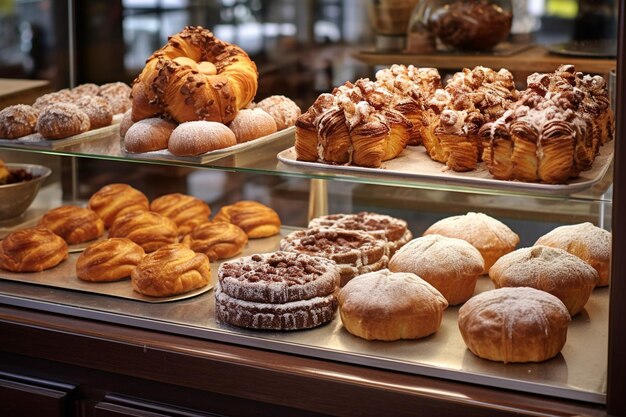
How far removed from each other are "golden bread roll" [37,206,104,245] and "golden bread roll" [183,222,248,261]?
238 mm

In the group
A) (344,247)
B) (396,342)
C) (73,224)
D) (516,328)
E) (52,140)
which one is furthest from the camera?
(73,224)

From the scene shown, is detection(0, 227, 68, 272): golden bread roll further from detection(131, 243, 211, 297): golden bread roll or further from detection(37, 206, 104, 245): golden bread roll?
detection(131, 243, 211, 297): golden bread roll

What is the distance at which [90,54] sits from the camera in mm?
2873

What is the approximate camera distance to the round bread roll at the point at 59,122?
1.82m

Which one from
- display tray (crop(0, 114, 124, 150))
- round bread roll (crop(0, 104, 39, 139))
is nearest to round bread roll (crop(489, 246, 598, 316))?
display tray (crop(0, 114, 124, 150))

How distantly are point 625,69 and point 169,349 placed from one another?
35.5 inches

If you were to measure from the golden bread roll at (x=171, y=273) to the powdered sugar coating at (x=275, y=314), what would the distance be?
0.58 feet

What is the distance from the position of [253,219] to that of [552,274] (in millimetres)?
777

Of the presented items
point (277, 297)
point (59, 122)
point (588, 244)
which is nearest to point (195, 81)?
point (59, 122)

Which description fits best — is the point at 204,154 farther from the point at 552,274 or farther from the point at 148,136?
the point at 552,274

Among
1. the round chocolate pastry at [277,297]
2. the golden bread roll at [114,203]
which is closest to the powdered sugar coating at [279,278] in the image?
the round chocolate pastry at [277,297]

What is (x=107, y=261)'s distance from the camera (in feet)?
6.23

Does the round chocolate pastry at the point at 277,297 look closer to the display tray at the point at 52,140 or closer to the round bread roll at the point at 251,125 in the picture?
the round bread roll at the point at 251,125

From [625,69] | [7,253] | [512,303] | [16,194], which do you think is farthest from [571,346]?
[16,194]
